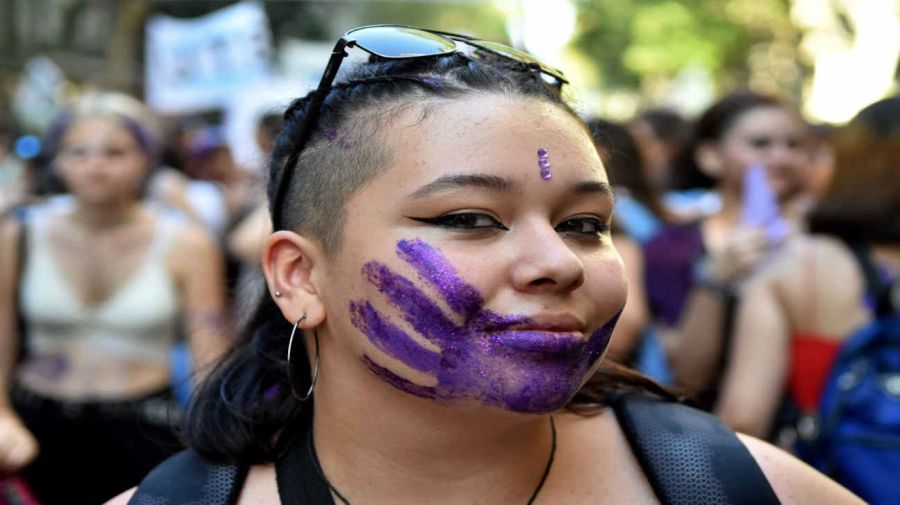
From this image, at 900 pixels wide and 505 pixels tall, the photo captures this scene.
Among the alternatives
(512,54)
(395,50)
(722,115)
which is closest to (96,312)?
(395,50)

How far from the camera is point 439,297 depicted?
172 cm

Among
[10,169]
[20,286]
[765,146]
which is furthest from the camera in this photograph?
[10,169]

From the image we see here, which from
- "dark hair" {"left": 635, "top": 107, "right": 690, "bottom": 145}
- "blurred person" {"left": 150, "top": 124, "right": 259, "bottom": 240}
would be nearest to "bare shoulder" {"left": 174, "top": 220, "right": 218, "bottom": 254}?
Result: "blurred person" {"left": 150, "top": 124, "right": 259, "bottom": 240}

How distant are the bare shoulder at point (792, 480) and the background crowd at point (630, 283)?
2.07 ft

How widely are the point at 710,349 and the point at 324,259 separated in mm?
2178

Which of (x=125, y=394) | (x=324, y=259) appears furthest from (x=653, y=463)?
(x=125, y=394)

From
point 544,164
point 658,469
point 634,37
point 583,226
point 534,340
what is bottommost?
point 634,37

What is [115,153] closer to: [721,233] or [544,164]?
[721,233]

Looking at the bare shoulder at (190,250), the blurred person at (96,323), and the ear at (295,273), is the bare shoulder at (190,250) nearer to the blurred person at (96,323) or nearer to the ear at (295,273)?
the blurred person at (96,323)

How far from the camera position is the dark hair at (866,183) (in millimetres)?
3023

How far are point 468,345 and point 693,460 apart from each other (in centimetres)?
50

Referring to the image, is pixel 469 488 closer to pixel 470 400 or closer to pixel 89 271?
pixel 470 400

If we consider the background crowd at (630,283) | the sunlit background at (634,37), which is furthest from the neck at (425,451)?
the sunlit background at (634,37)

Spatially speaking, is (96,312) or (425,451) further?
(96,312)
